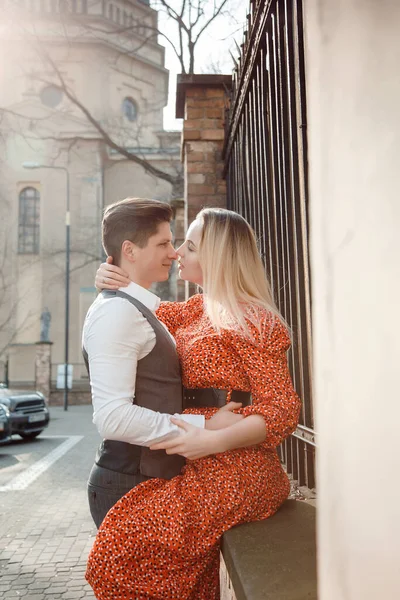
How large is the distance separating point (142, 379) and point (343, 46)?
1.76 meters

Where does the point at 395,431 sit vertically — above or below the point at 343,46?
below

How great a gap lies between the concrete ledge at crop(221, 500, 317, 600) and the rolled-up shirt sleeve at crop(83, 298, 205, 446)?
0.39 meters

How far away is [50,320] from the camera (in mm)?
30500

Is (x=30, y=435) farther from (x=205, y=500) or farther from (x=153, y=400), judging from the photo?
(x=205, y=500)

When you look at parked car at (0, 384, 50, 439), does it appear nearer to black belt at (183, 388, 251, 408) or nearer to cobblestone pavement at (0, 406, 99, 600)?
cobblestone pavement at (0, 406, 99, 600)

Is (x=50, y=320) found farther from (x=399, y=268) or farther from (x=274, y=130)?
(x=399, y=268)

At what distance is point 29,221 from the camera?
103ft

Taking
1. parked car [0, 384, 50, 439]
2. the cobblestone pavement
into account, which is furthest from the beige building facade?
the cobblestone pavement

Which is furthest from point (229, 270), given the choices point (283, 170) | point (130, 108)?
point (130, 108)

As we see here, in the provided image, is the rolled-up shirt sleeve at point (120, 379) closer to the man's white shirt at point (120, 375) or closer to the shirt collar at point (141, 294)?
the man's white shirt at point (120, 375)

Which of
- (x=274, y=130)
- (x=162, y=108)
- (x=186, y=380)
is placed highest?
(x=162, y=108)

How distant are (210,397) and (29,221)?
1222 inches

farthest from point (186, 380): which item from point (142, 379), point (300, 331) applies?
point (300, 331)

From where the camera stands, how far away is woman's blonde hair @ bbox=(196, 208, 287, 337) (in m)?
2.16
